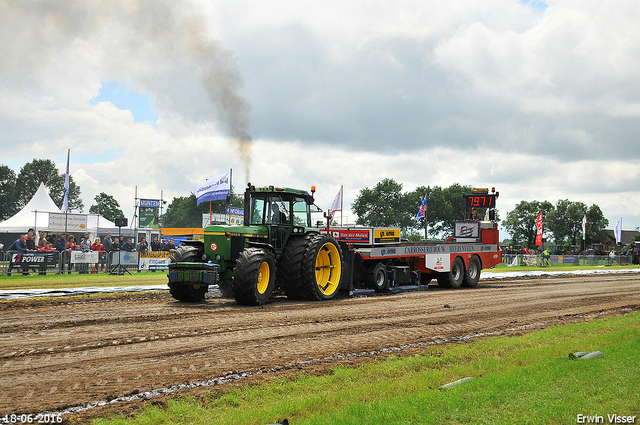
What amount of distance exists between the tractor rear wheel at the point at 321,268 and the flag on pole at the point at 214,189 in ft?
54.8

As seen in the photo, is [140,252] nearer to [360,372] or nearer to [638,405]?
[360,372]

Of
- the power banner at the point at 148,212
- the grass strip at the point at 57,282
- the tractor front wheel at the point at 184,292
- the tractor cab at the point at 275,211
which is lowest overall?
the grass strip at the point at 57,282

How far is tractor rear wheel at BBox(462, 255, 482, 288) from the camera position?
1989 centimetres

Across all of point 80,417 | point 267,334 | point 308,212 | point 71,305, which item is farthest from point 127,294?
point 80,417

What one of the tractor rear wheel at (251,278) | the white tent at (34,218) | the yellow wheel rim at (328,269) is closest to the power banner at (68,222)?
the white tent at (34,218)

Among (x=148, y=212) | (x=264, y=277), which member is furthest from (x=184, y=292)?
(x=148, y=212)

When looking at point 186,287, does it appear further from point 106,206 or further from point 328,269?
point 106,206

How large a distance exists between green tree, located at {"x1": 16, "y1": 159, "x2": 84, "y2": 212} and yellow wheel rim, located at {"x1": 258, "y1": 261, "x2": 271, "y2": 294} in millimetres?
93218

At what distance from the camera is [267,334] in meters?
8.42

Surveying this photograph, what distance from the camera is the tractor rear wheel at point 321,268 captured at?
12852mm

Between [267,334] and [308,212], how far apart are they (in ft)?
19.6

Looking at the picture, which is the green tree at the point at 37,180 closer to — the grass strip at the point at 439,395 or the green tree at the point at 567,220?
the green tree at the point at 567,220

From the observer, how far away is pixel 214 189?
3064cm

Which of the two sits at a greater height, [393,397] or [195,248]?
[195,248]
